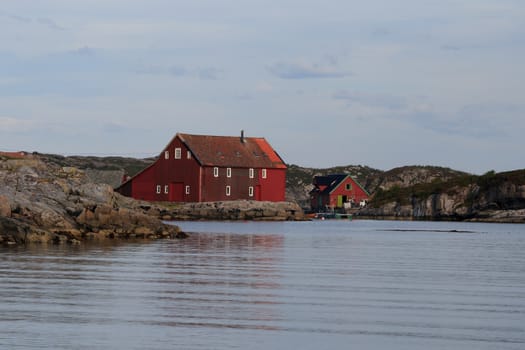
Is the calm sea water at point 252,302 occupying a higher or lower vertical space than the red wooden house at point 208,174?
lower

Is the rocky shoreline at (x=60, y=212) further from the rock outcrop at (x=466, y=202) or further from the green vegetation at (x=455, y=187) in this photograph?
the green vegetation at (x=455, y=187)

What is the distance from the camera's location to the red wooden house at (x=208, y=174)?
279ft

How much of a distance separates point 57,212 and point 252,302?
22829mm

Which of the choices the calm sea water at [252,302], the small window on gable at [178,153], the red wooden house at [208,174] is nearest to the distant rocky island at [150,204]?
the red wooden house at [208,174]

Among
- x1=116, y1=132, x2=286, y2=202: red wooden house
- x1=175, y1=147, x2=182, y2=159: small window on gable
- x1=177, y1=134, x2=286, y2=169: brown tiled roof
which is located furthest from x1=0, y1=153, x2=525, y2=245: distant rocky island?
x1=175, y1=147, x2=182, y2=159: small window on gable

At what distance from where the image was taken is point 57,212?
38781 millimetres

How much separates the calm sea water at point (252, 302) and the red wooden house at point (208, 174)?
54497 mm

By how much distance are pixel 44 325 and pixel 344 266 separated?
14315 millimetres

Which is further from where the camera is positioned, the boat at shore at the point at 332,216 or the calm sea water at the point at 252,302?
the boat at shore at the point at 332,216

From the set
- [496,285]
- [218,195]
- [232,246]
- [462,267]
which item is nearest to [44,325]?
[496,285]

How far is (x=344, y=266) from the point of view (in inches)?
1077

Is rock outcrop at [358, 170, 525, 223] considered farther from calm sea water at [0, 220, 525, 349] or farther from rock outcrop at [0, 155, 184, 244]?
calm sea water at [0, 220, 525, 349]

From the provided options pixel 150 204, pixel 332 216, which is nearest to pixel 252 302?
pixel 150 204

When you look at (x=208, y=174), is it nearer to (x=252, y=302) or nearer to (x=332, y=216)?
(x=332, y=216)
